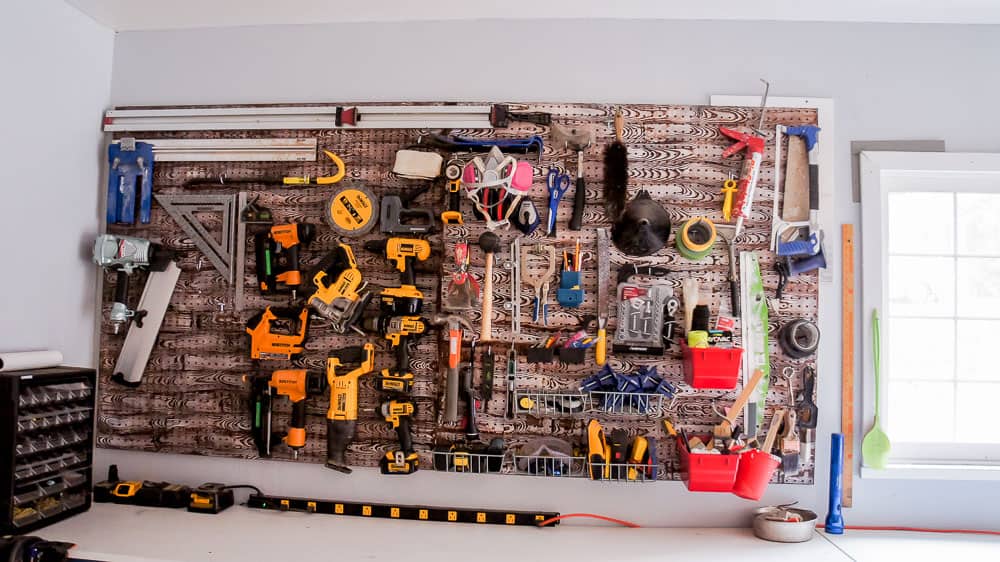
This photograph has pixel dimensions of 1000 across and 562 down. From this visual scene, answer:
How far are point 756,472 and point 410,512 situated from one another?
146 cm

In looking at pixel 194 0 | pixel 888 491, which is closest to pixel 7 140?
pixel 194 0

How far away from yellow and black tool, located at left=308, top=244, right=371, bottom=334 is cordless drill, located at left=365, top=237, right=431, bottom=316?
0.39ft

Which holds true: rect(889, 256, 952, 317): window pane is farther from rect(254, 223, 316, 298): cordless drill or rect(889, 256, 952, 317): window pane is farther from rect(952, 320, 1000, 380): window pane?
rect(254, 223, 316, 298): cordless drill

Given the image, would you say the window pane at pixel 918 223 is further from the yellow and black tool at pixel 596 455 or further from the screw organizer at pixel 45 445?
the screw organizer at pixel 45 445

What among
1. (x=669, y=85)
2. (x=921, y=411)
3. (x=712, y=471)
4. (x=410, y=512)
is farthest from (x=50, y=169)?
(x=921, y=411)

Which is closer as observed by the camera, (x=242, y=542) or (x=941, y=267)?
(x=242, y=542)

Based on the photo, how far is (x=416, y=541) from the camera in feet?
6.48

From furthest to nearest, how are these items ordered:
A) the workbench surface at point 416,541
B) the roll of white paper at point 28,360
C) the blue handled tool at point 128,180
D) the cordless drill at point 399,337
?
the blue handled tool at point 128,180 → the cordless drill at point 399,337 → the roll of white paper at point 28,360 → the workbench surface at point 416,541

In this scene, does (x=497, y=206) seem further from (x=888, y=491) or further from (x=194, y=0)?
(x=888, y=491)

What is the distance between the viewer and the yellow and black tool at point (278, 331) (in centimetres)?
225

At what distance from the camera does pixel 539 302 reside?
2197mm

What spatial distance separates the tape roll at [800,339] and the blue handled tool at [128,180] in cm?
305

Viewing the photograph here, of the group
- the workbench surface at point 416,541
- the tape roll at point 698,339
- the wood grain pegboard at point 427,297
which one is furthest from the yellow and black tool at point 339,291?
the tape roll at point 698,339

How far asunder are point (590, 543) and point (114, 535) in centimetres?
188
